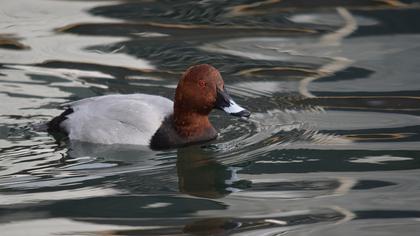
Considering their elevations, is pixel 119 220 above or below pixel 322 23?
below

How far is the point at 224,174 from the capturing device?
7652mm

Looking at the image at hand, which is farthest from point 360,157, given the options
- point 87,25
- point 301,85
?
point 87,25

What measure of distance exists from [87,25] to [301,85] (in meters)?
2.76

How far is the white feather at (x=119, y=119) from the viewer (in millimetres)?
8523

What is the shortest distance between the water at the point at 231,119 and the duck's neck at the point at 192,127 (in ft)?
0.47

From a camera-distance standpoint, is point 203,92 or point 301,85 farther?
point 301,85

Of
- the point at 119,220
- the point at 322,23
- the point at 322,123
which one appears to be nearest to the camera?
the point at 119,220

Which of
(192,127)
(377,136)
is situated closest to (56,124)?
(192,127)

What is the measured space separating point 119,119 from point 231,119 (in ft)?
3.38

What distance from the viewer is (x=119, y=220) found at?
6.54 metres

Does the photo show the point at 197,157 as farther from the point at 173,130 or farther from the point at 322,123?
the point at 322,123

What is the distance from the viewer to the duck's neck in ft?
28.1

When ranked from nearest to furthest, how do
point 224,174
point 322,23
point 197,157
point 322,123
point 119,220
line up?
point 119,220 → point 224,174 → point 197,157 → point 322,123 → point 322,23

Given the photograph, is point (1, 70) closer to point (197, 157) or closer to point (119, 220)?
point (197, 157)
